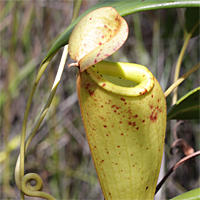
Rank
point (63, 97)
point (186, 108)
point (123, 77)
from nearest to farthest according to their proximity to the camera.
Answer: point (123, 77) → point (186, 108) → point (63, 97)

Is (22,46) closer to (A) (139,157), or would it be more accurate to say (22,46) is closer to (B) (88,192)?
(B) (88,192)

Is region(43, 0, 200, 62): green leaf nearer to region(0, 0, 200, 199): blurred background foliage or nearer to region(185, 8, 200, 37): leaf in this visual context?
region(185, 8, 200, 37): leaf

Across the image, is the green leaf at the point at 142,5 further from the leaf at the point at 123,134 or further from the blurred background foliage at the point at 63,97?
the blurred background foliage at the point at 63,97

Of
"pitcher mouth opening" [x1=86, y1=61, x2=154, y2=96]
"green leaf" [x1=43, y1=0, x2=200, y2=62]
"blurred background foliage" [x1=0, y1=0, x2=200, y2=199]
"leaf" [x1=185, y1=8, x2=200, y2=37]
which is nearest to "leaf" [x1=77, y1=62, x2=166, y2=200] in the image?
"pitcher mouth opening" [x1=86, y1=61, x2=154, y2=96]

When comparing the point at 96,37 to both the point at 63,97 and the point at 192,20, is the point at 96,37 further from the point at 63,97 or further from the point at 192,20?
the point at 63,97

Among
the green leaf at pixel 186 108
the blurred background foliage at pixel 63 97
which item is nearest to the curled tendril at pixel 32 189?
the green leaf at pixel 186 108

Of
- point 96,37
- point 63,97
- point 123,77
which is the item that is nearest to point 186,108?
point 123,77
